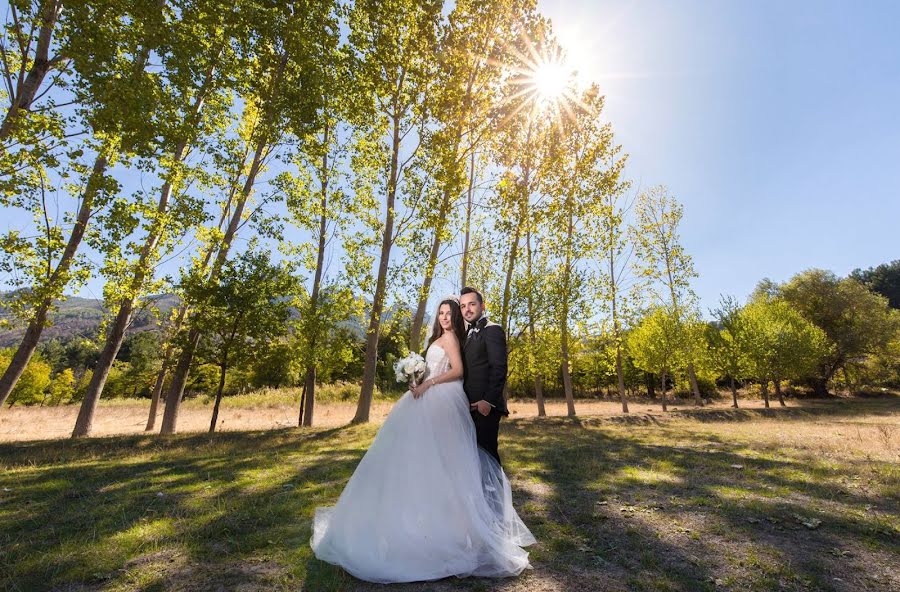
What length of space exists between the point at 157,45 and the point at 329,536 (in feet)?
46.0

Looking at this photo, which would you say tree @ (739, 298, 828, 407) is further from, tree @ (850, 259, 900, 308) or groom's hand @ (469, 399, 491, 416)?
tree @ (850, 259, 900, 308)

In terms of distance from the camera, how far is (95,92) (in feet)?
32.7

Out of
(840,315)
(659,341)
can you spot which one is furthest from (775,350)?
(840,315)

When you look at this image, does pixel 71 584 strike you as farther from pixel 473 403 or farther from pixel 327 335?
pixel 327 335

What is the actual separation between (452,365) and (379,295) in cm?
1269

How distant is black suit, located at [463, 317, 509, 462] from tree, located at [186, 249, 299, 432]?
12.7m

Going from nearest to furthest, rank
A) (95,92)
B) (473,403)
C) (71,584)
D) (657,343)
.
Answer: (71,584) → (473,403) → (95,92) → (657,343)

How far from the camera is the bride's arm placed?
4805 mm

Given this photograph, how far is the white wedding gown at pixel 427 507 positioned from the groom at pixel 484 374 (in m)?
0.15

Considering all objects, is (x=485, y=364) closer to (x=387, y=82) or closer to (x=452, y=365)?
(x=452, y=365)

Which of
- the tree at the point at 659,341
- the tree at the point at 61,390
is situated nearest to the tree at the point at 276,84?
the tree at the point at 659,341

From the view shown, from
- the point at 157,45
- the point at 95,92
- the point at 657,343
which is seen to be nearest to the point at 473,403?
the point at 95,92

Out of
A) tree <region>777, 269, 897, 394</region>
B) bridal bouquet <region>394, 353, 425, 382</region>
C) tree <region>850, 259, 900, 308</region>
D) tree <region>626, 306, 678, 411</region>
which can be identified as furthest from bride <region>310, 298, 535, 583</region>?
tree <region>850, 259, 900, 308</region>

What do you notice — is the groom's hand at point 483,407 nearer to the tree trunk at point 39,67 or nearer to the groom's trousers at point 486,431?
the groom's trousers at point 486,431
